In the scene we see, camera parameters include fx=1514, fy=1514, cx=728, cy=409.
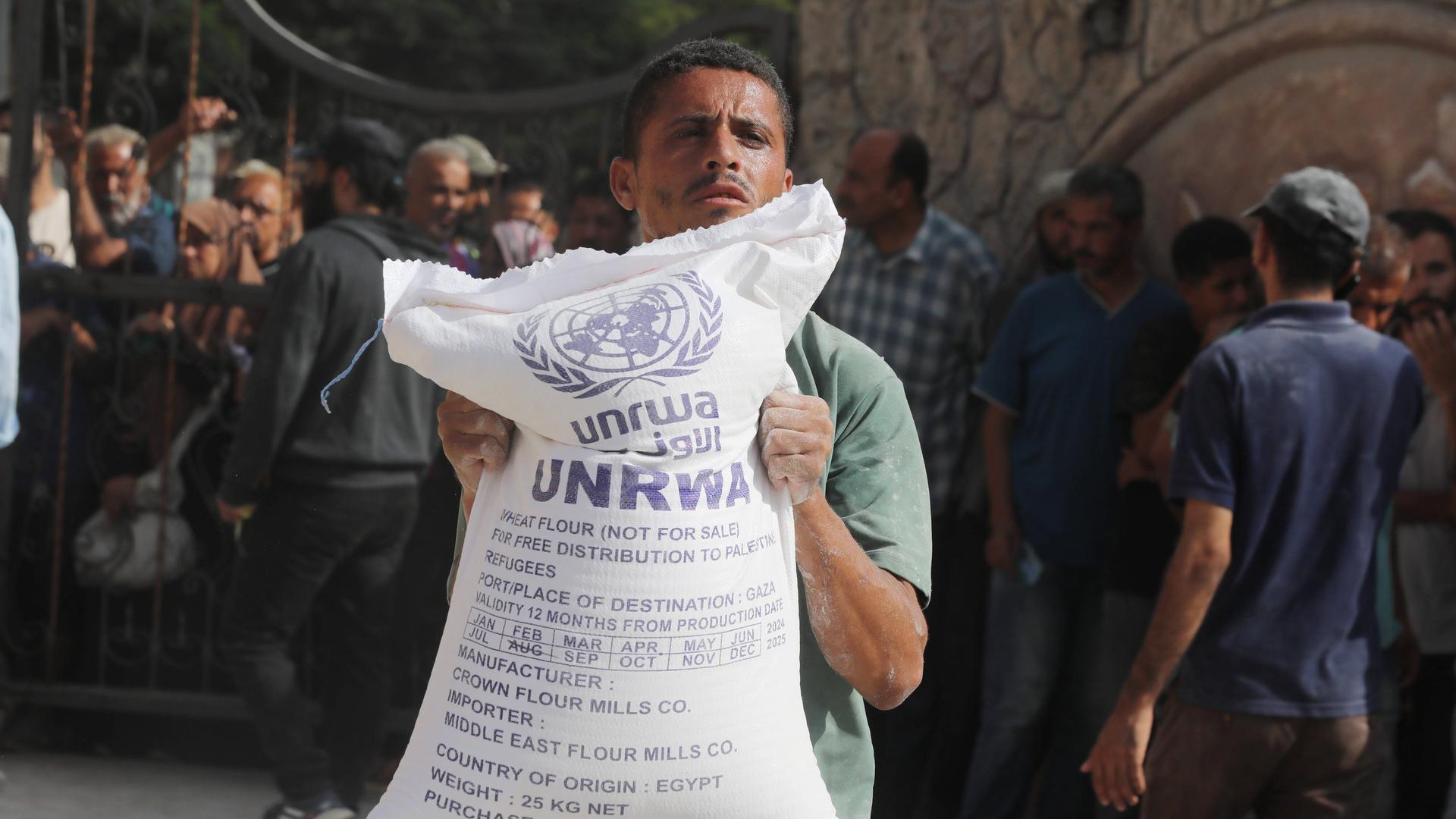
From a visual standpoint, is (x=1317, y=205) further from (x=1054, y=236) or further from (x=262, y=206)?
(x=262, y=206)

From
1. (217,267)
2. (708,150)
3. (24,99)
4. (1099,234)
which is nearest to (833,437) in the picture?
(708,150)

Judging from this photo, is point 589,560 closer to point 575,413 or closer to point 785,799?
point 575,413

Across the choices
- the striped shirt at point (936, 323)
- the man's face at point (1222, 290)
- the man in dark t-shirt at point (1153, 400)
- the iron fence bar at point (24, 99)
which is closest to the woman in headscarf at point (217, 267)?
the iron fence bar at point (24, 99)

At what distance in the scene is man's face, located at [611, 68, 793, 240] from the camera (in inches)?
69.6

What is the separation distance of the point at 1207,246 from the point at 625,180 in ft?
9.13

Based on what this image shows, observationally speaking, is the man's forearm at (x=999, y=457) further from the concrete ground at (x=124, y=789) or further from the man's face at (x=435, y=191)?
the concrete ground at (x=124, y=789)

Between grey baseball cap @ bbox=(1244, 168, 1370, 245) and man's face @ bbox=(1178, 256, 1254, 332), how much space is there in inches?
45.5

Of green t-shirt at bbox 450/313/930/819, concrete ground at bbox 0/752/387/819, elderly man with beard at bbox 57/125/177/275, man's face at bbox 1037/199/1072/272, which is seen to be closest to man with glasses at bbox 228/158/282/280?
elderly man with beard at bbox 57/125/177/275

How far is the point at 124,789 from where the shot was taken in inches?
200

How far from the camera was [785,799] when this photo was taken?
1.53 m

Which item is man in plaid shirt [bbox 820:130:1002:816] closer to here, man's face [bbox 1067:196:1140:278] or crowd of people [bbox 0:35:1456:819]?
crowd of people [bbox 0:35:1456:819]

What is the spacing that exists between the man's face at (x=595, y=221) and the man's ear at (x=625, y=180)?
3.48m

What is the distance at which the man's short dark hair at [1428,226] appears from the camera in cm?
384

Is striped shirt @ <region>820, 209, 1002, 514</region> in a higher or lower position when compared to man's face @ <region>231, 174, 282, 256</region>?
lower
